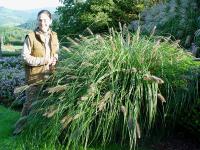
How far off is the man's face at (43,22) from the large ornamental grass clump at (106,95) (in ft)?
2.09

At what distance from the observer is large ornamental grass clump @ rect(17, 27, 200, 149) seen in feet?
21.6

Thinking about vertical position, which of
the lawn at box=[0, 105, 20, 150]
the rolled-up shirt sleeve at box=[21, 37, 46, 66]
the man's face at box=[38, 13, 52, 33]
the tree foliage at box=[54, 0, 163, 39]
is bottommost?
the lawn at box=[0, 105, 20, 150]

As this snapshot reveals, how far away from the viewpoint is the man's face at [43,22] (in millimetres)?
7504

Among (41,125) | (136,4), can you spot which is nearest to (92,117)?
(41,125)

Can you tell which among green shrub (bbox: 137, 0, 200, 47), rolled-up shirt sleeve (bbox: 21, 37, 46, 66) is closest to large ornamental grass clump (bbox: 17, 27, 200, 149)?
rolled-up shirt sleeve (bbox: 21, 37, 46, 66)

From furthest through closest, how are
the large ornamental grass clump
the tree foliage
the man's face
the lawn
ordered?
the tree foliage < the man's face < the lawn < the large ornamental grass clump

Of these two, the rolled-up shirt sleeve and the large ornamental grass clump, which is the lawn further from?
the rolled-up shirt sleeve

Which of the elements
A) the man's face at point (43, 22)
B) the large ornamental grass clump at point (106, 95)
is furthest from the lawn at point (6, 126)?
the man's face at point (43, 22)

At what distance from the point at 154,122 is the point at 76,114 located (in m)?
1.20

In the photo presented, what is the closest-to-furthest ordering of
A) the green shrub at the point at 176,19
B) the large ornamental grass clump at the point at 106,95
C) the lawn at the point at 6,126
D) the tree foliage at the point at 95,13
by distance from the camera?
the large ornamental grass clump at the point at 106,95
the lawn at the point at 6,126
the green shrub at the point at 176,19
the tree foliage at the point at 95,13

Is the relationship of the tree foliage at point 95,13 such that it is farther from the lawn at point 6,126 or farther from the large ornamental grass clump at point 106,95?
the large ornamental grass clump at point 106,95

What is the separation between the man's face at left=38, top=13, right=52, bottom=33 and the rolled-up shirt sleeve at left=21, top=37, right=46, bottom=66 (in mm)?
288

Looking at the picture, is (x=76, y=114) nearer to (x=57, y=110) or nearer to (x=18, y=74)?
(x=57, y=110)

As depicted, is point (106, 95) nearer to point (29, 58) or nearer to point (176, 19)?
point (29, 58)
